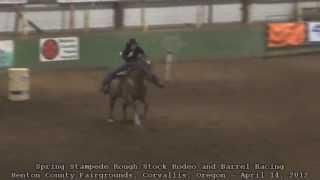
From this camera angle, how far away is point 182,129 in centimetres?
1669

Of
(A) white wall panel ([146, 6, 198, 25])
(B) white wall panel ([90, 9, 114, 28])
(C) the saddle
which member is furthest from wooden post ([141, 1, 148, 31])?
(C) the saddle

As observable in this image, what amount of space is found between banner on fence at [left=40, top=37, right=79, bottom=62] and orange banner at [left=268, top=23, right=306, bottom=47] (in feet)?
27.2

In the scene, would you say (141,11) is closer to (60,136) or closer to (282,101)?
(282,101)

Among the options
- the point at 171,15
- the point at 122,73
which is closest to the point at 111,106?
the point at 122,73

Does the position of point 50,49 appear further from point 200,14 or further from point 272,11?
point 272,11

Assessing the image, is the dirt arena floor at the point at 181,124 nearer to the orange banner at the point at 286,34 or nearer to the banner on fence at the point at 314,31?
the orange banner at the point at 286,34

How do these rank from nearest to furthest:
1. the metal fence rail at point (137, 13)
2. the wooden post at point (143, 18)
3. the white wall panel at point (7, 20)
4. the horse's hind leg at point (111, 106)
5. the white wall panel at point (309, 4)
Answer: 1. the horse's hind leg at point (111, 106)
2. the white wall panel at point (7, 20)
3. the metal fence rail at point (137, 13)
4. the wooden post at point (143, 18)
5. the white wall panel at point (309, 4)

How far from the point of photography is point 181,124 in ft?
56.9

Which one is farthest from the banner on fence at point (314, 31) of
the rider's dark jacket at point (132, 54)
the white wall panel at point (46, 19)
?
the rider's dark jacket at point (132, 54)

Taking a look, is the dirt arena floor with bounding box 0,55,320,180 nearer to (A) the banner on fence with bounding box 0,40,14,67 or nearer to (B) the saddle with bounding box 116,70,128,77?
(A) the banner on fence with bounding box 0,40,14,67

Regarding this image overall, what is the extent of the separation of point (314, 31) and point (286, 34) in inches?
60.2

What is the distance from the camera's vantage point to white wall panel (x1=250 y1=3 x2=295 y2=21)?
33.5 meters

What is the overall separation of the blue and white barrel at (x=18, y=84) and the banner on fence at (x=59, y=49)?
5822 millimetres

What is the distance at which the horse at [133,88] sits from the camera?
1630 centimetres
